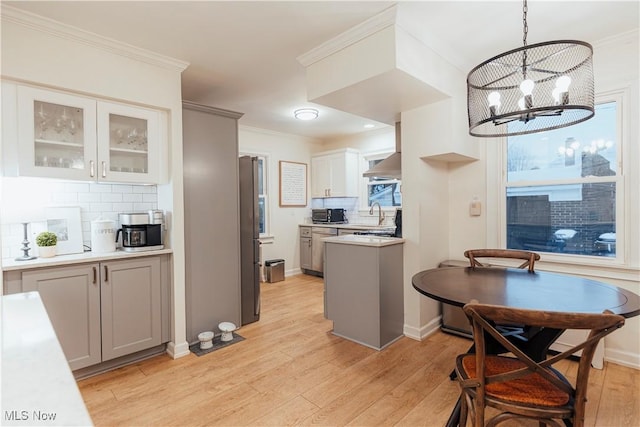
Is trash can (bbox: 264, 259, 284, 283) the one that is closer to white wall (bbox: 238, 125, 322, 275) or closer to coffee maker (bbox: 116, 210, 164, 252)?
white wall (bbox: 238, 125, 322, 275)

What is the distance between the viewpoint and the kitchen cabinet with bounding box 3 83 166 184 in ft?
7.27

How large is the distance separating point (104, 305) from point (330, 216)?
377cm

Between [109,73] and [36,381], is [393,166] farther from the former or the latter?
[36,381]

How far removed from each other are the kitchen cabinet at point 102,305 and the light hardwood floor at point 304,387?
211 mm

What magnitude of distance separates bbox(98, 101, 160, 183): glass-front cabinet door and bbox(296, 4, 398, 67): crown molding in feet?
4.61

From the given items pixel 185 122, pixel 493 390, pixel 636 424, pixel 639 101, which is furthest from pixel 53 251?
pixel 639 101

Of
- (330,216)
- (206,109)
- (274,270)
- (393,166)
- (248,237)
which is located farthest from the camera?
(330,216)

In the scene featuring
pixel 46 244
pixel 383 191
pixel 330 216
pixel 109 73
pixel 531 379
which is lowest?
pixel 531 379

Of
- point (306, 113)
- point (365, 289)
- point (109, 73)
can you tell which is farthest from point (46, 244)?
point (306, 113)

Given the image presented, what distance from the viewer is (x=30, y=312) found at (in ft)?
3.72

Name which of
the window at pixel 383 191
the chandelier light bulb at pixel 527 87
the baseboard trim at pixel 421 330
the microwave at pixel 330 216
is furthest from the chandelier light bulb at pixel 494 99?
the microwave at pixel 330 216

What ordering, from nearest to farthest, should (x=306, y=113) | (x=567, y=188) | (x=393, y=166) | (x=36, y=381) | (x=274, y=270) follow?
(x=36, y=381) < (x=567, y=188) < (x=393, y=166) < (x=306, y=113) < (x=274, y=270)

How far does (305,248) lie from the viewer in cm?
588

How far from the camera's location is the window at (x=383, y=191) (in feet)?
17.4
